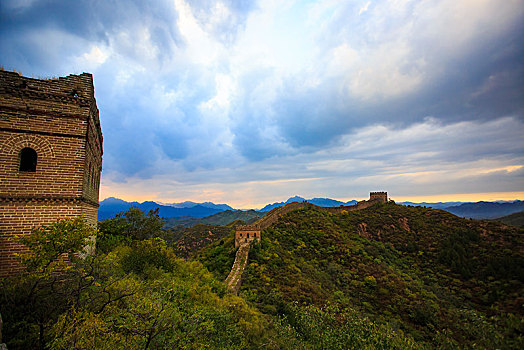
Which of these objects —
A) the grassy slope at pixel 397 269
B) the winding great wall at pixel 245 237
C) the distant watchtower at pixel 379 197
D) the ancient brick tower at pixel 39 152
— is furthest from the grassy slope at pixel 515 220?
the ancient brick tower at pixel 39 152

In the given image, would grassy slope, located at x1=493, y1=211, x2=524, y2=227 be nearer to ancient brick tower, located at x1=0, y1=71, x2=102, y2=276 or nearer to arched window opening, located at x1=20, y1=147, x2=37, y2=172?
ancient brick tower, located at x1=0, y1=71, x2=102, y2=276

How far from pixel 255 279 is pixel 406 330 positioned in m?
12.4

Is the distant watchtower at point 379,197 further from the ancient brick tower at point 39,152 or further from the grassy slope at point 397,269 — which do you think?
the ancient brick tower at point 39,152

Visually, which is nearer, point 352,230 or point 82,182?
point 82,182

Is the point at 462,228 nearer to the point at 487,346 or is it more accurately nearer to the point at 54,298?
the point at 487,346

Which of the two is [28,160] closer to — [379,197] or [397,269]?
[397,269]

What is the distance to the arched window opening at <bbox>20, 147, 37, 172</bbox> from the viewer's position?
30.1 ft

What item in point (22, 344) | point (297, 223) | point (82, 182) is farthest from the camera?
point (297, 223)

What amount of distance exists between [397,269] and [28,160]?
39.2 m

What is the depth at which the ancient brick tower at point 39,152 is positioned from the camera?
8438 mm

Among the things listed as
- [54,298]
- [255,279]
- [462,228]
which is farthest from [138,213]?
[462,228]

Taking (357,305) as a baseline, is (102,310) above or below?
above

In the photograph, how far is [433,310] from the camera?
2098 cm

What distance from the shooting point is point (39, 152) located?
903 centimetres
